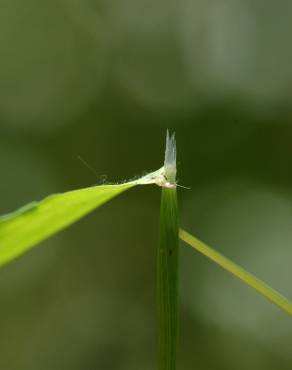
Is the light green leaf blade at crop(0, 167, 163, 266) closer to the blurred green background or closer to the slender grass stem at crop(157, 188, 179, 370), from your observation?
the slender grass stem at crop(157, 188, 179, 370)

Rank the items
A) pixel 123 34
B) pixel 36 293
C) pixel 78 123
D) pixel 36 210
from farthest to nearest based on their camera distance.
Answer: pixel 123 34
pixel 78 123
pixel 36 293
pixel 36 210

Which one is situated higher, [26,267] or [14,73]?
[14,73]

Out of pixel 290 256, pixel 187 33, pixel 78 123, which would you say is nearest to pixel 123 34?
pixel 187 33

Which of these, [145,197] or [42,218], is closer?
[42,218]

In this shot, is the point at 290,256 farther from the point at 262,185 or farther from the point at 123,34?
the point at 123,34

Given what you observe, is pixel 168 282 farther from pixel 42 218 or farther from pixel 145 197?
pixel 145 197

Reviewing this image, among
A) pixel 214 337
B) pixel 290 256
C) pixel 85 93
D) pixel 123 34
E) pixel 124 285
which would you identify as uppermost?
pixel 123 34

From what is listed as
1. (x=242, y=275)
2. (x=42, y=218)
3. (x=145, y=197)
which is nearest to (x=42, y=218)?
(x=42, y=218)
